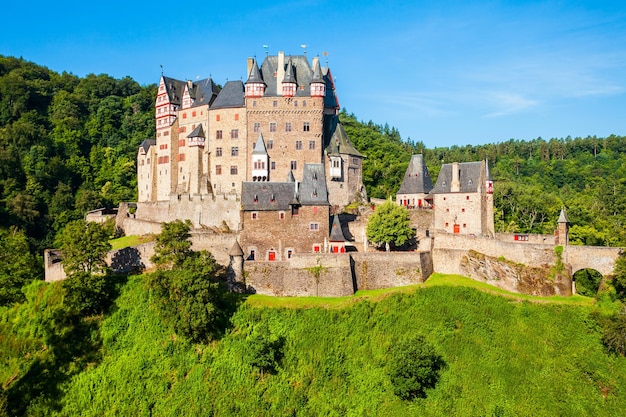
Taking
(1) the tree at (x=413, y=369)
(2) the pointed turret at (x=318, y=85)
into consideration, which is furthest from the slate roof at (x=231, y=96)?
(1) the tree at (x=413, y=369)

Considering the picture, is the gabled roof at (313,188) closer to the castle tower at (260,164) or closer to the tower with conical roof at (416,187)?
the castle tower at (260,164)

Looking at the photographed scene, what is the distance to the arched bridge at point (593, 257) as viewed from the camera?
3972cm

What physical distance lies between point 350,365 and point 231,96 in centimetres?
3031

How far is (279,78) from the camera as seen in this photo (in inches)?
2156

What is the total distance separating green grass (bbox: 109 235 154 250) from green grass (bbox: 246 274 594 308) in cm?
1317

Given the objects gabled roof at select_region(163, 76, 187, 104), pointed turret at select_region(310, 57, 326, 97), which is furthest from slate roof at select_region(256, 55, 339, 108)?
gabled roof at select_region(163, 76, 187, 104)

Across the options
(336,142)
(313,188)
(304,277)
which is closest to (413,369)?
(304,277)

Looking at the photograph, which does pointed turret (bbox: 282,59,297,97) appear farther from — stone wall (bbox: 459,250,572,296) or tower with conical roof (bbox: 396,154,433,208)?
stone wall (bbox: 459,250,572,296)

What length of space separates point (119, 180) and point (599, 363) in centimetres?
6027

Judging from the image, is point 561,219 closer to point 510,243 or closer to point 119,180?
point 510,243

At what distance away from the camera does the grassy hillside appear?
108 feet

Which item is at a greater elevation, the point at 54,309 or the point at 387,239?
the point at 387,239

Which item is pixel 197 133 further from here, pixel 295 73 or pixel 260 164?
pixel 295 73

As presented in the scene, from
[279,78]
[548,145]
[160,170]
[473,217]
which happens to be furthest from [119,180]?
[548,145]
